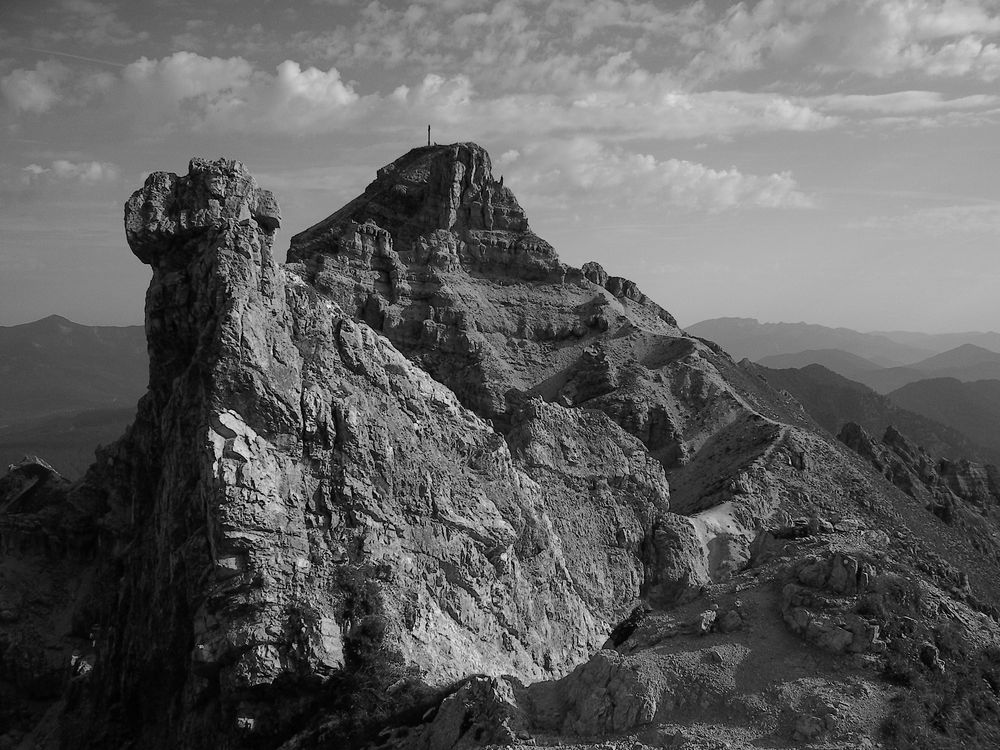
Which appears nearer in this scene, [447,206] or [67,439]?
[447,206]

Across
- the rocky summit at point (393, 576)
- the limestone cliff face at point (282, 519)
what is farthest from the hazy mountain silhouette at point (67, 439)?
the limestone cliff face at point (282, 519)

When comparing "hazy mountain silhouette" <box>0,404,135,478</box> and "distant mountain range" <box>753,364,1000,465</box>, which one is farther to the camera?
"hazy mountain silhouette" <box>0,404,135,478</box>

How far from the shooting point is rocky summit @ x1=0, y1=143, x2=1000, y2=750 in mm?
19844

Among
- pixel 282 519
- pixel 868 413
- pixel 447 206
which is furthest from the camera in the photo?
pixel 868 413

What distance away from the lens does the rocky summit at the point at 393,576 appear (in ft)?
65.1

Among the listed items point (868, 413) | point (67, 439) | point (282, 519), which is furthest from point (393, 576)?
point (67, 439)

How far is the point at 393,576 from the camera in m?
25.6

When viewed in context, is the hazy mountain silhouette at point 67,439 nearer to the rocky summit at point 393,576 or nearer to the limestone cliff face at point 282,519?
the rocky summit at point 393,576

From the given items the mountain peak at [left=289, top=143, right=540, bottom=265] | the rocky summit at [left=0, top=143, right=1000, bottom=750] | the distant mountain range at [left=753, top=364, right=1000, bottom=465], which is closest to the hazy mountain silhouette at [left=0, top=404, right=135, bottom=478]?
the mountain peak at [left=289, top=143, right=540, bottom=265]

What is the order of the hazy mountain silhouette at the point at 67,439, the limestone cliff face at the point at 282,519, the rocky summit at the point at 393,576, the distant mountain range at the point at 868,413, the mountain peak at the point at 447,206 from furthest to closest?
the hazy mountain silhouette at the point at 67,439, the distant mountain range at the point at 868,413, the mountain peak at the point at 447,206, the limestone cliff face at the point at 282,519, the rocky summit at the point at 393,576

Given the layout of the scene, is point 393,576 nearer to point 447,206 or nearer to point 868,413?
point 447,206

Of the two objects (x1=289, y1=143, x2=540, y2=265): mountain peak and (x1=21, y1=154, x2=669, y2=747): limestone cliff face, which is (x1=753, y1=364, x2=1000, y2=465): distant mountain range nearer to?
(x1=289, y1=143, x2=540, y2=265): mountain peak

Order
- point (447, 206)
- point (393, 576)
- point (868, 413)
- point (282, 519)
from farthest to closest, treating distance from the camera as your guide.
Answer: point (868, 413), point (447, 206), point (393, 576), point (282, 519)

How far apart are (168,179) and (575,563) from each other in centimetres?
2443
